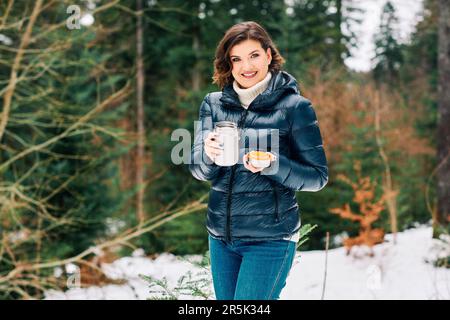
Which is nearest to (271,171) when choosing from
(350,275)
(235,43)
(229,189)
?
(229,189)

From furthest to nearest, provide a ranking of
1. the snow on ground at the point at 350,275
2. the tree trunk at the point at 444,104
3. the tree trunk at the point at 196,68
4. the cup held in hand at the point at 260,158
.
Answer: the tree trunk at the point at 196,68, the tree trunk at the point at 444,104, the snow on ground at the point at 350,275, the cup held in hand at the point at 260,158

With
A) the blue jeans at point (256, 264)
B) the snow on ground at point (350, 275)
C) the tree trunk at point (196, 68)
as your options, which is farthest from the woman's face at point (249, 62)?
the tree trunk at point (196, 68)

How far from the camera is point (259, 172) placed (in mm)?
1602

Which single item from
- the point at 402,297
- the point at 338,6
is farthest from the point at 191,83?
the point at 402,297

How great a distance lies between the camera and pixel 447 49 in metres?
7.64

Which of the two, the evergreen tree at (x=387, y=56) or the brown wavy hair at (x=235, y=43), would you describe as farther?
the evergreen tree at (x=387, y=56)

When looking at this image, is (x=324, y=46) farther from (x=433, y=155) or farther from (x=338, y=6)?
(x=433, y=155)

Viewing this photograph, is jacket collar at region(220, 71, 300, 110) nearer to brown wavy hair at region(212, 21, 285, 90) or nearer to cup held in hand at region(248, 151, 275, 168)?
brown wavy hair at region(212, 21, 285, 90)

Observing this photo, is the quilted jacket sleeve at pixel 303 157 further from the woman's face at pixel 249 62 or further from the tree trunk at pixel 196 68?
the tree trunk at pixel 196 68

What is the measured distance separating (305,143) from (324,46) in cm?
1648

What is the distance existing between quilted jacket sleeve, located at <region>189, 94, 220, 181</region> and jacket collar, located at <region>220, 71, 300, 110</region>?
0.31ft

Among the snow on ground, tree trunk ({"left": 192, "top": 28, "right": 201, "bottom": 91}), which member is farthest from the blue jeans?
tree trunk ({"left": 192, "top": 28, "right": 201, "bottom": 91})

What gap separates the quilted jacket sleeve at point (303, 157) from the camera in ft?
5.08

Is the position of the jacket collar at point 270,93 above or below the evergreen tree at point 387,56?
below
